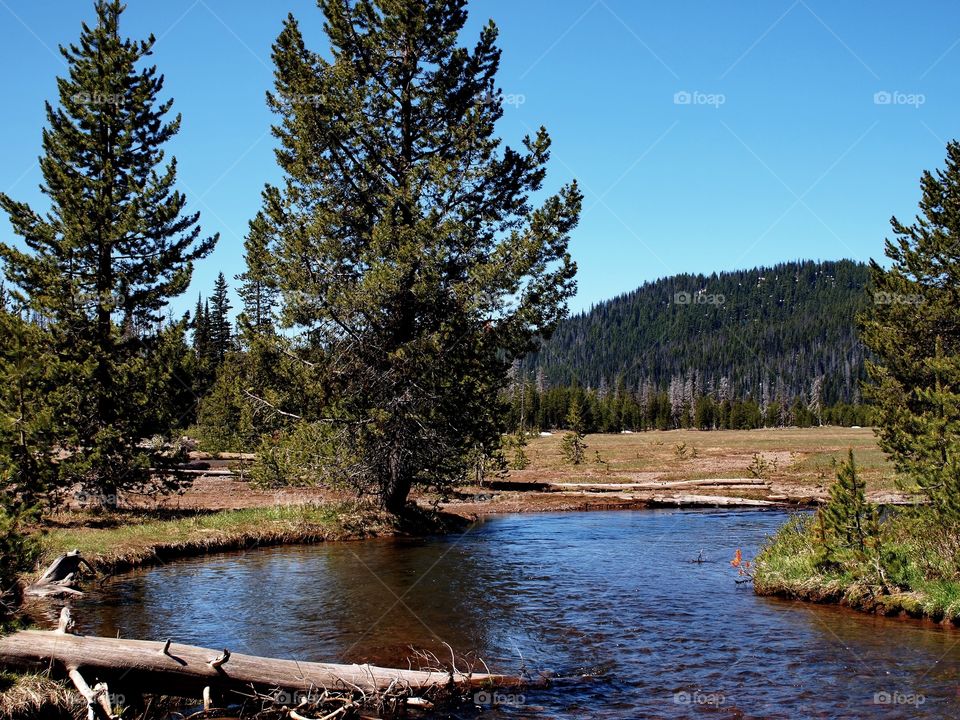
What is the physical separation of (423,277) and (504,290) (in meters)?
2.62

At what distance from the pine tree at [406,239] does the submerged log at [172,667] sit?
1345 cm

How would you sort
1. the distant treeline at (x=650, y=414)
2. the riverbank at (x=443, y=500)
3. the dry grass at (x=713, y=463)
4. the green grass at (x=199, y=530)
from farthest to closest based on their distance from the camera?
the distant treeline at (x=650, y=414)
the dry grass at (x=713, y=463)
the riverbank at (x=443, y=500)
the green grass at (x=199, y=530)

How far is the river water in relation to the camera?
10.2 meters

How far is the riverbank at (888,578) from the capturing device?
14055mm

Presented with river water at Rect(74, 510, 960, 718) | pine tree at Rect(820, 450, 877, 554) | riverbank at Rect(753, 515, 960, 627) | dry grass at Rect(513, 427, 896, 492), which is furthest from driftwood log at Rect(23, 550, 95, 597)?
dry grass at Rect(513, 427, 896, 492)

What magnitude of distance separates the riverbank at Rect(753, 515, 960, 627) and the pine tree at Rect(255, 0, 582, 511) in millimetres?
10551

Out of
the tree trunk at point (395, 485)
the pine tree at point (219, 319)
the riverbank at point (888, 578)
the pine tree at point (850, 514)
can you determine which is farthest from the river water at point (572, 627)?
the pine tree at point (219, 319)

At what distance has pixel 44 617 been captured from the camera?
13281 mm

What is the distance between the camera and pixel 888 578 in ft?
48.8

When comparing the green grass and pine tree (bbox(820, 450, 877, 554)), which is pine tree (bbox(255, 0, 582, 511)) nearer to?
the green grass

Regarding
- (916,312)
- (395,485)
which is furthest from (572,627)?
(916,312)

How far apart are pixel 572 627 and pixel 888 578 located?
6.56 m

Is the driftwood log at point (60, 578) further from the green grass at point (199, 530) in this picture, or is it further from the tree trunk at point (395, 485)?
the tree trunk at point (395, 485)

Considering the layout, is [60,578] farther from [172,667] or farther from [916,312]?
[916,312]
